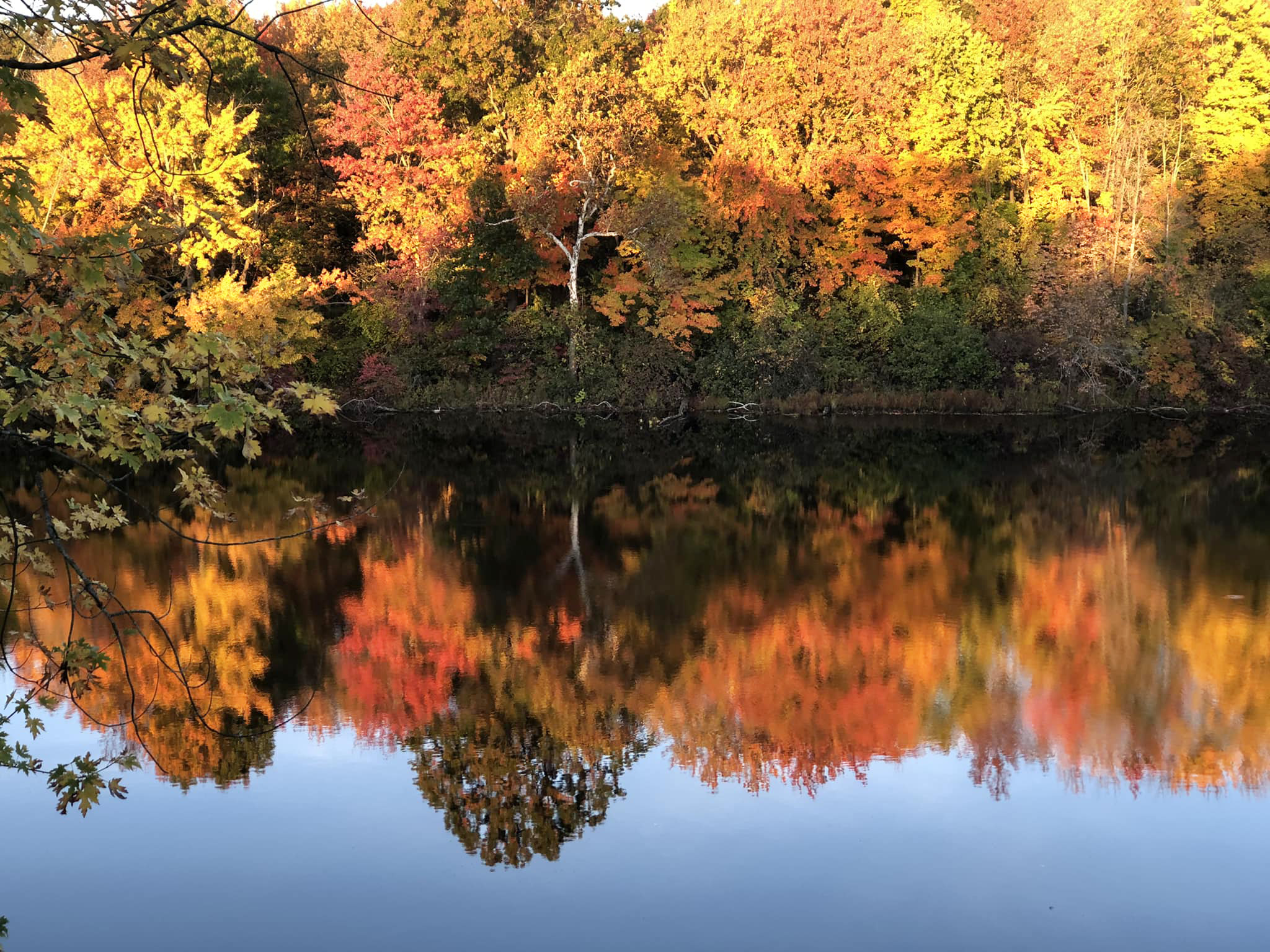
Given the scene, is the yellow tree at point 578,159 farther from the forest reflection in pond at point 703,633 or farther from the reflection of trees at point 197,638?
the reflection of trees at point 197,638

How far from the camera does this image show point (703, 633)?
12.5 meters

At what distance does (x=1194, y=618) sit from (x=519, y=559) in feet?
26.3

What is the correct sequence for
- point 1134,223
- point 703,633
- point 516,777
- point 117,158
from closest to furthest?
point 516,777 → point 703,633 → point 117,158 → point 1134,223

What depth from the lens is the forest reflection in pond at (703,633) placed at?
9383 mm

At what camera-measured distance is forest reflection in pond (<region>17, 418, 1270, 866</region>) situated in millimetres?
9383

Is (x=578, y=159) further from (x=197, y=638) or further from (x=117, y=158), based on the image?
(x=197, y=638)

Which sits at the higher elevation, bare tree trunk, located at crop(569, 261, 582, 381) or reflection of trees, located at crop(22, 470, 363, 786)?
bare tree trunk, located at crop(569, 261, 582, 381)

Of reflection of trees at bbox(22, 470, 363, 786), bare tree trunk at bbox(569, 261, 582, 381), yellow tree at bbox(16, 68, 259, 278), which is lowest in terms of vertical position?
reflection of trees at bbox(22, 470, 363, 786)

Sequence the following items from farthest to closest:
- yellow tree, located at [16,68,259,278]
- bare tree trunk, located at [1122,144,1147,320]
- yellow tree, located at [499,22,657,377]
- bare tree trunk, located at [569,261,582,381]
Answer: bare tree trunk, located at [569,261,582,381] < yellow tree, located at [499,22,657,377] < bare tree trunk, located at [1122,144,1147,320] < yellow tree, located at [16,68,259,278]

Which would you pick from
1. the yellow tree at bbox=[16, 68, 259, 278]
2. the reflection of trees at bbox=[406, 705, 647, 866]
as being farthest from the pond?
the yellow tree at bbox=[16, 68, 259, 278]

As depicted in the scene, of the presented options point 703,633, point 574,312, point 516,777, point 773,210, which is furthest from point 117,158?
point 516,777

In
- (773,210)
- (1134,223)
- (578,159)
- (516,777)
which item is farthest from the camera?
(773,210)

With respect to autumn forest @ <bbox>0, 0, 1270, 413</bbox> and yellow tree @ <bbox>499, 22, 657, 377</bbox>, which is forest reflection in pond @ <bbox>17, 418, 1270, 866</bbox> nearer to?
autumn forest @ <bbox>0, 0, 1270, 413</bbox>

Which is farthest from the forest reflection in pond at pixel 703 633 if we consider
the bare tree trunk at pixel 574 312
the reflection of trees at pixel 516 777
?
the bare tree trunk at pixel 574 312
